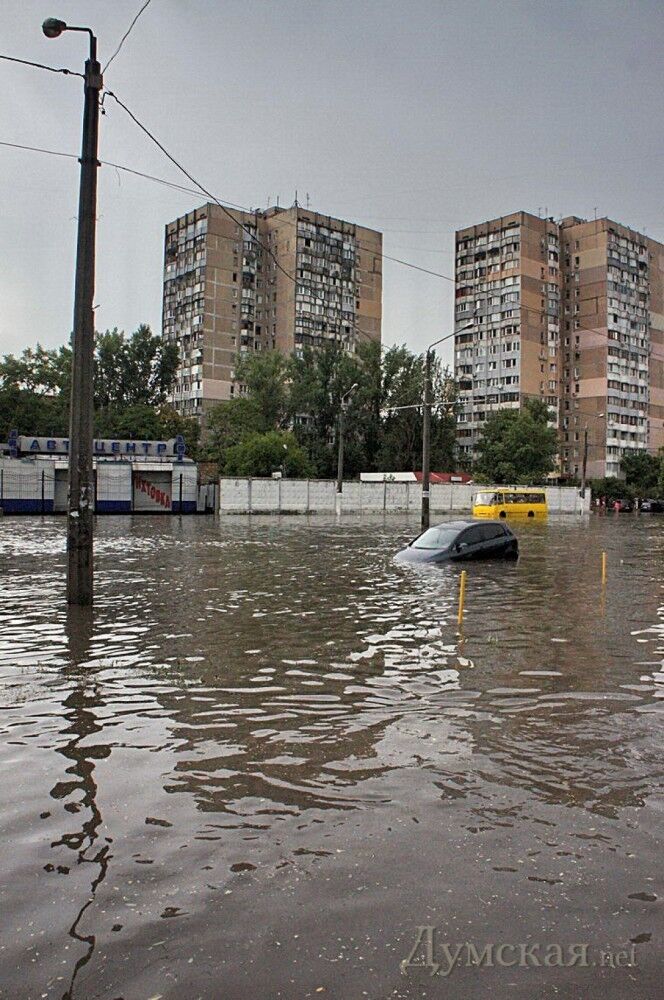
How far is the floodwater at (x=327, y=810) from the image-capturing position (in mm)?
3244

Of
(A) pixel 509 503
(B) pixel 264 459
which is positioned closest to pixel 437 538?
(A) pixel 509 503

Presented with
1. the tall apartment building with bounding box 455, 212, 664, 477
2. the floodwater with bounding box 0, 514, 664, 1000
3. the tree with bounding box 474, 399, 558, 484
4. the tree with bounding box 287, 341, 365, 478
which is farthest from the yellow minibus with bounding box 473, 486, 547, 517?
the tall apartment building with bounding box 455, 212, 664, 477

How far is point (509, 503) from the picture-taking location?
55531 mm

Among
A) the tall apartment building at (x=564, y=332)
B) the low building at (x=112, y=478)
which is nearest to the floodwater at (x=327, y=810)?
the low building at (x=112, y=478)

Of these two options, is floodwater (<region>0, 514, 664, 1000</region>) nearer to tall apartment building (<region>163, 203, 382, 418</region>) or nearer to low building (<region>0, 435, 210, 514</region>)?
low building (<region>0, 435, 210, 514</region>)

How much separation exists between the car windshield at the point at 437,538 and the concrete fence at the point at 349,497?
34541 mm

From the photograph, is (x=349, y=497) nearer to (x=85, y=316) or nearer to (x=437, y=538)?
(x=437, y=538)

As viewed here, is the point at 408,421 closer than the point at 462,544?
No

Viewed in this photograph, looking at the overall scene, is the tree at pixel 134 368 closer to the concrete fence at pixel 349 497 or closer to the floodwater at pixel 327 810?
the concrete fence at pixel 349 497

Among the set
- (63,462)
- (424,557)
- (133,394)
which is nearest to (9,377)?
(133,394)

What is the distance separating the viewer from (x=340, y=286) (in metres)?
105

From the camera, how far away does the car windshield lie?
65.3ft

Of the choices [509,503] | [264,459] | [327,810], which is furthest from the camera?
[264,459]

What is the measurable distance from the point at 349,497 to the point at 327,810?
54577 mm
